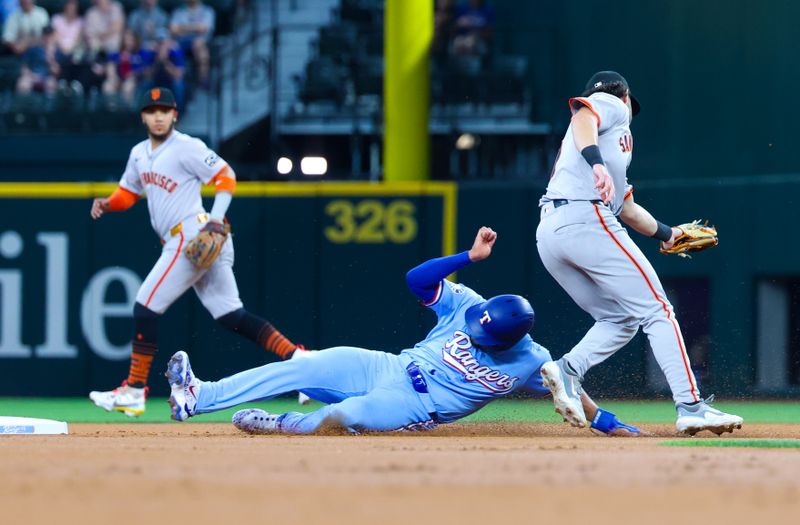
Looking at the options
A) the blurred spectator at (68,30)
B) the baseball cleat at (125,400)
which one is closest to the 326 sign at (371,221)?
the baseball cleat at (125,400)

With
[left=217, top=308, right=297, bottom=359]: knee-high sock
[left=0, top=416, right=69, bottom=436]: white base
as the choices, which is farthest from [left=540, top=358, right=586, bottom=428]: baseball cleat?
[left=217, top=308, right=297, bottom=359]: knee-high sock

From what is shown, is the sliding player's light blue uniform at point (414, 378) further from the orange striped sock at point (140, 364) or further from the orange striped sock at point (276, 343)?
the orange striped sock at point (140, 364)

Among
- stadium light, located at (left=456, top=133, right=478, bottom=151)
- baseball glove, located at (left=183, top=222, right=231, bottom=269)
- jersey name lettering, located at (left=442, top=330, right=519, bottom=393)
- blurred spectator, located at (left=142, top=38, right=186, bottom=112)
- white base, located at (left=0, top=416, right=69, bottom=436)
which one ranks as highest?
blurred spectator, located at (left=142, top=38, right=186, bottom=112)

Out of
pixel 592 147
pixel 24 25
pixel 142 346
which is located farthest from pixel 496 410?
pixel 24 25

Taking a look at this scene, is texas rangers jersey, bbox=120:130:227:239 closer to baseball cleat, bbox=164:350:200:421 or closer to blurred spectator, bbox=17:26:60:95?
baseball cleat, bbox=164:350:200:421

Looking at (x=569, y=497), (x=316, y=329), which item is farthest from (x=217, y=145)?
(x=569, y=497)

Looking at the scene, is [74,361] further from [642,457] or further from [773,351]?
[642,457]
